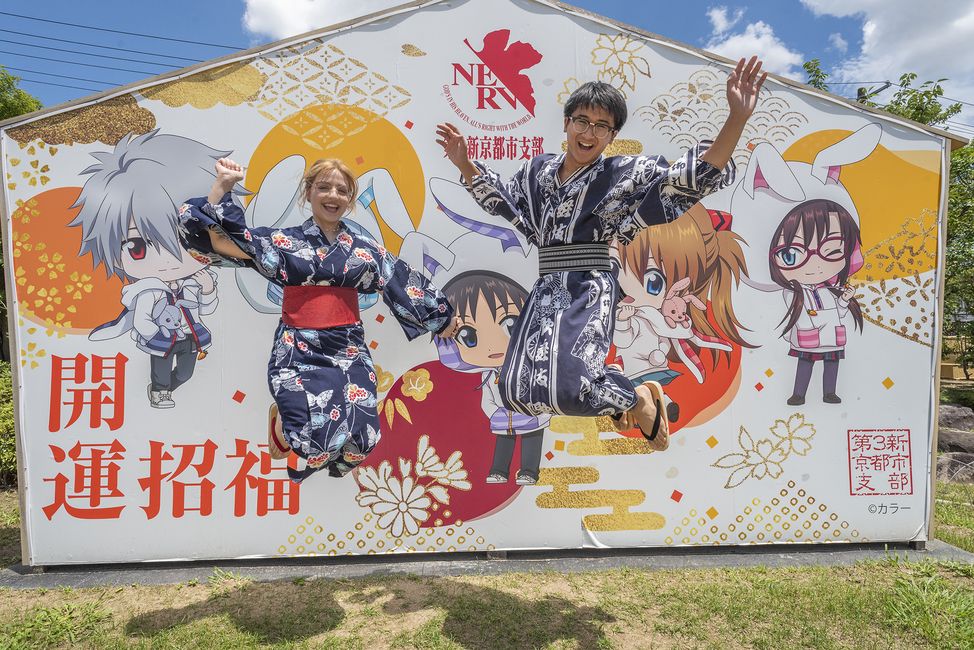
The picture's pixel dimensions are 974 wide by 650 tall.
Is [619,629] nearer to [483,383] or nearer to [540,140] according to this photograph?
[483,383]

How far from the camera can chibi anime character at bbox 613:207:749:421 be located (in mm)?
3936

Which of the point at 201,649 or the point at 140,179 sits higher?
the point at 140,179

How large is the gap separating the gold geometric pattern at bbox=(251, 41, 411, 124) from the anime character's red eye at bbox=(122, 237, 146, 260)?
1.23 metres

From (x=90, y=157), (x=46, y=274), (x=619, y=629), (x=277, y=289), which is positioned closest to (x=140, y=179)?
(x=90, y=157)

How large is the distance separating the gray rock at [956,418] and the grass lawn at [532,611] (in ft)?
24.1

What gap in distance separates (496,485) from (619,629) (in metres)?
1.23

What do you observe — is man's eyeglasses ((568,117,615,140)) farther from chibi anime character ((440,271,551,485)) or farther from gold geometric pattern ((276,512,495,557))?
gold geometric pattern ((276,512,495,557))

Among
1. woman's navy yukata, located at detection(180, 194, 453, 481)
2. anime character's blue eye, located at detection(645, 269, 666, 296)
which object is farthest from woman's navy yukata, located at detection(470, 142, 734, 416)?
anime character's blue eye, located at detection(645, 269, 666, 296)

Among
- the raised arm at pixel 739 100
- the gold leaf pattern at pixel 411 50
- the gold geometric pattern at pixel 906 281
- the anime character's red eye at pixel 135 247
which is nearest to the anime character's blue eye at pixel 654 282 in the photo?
the gold geometric pattern at pixel 906 281

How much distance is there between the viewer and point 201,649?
283 centimetres

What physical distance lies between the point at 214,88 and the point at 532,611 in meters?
4.04

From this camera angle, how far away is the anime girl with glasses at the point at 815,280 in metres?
4.01

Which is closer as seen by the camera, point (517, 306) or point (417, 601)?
point (417, 601)

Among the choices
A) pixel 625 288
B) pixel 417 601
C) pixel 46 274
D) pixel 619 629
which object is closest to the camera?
pixel 619 629
